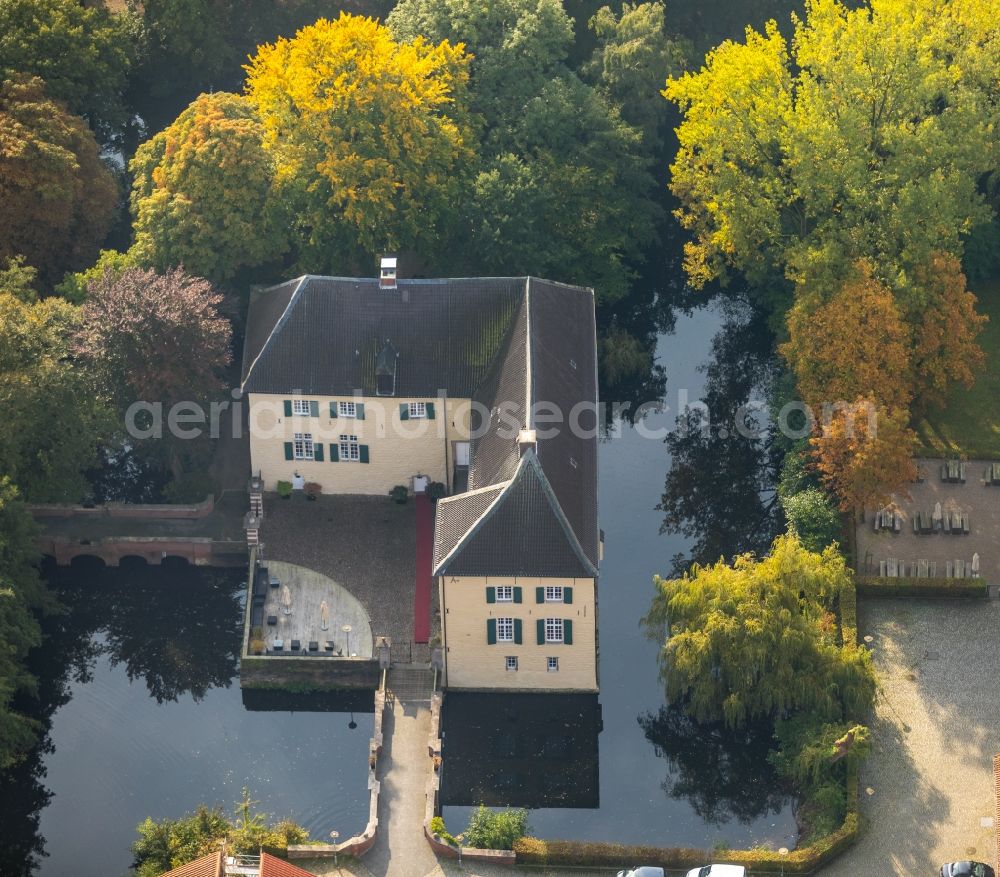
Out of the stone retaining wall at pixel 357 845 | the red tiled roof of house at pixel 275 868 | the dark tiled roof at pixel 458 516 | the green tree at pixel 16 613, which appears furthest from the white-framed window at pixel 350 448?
the red tiled roof of house at pixel 275 868

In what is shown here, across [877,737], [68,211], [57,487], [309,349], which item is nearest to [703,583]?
[877,737]

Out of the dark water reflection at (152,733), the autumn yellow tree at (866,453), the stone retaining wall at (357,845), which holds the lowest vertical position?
the stone retaining wall at (357,845)

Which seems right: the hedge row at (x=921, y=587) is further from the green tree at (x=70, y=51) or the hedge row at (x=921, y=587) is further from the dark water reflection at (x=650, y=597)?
the green tree at (x=70, y=51)

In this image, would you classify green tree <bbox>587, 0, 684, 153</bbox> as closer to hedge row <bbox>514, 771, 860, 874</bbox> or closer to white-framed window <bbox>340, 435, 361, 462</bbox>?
white-framed window <bbox>340, 435, 361, 462</bbox>

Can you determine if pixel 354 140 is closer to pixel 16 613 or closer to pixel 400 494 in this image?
pixel 400 494

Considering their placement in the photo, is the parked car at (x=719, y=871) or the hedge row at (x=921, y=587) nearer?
the parked car at (x=719, y=871)

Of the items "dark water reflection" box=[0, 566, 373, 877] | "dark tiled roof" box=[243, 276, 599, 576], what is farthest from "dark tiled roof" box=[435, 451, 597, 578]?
"dark water reflection" box=[0, 566, 373, 877]
